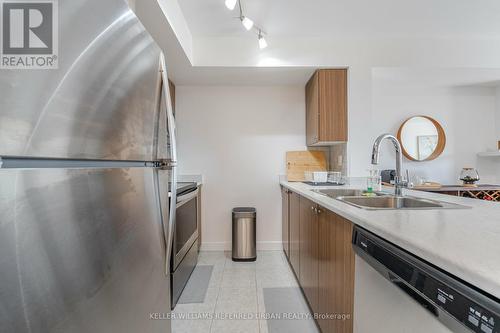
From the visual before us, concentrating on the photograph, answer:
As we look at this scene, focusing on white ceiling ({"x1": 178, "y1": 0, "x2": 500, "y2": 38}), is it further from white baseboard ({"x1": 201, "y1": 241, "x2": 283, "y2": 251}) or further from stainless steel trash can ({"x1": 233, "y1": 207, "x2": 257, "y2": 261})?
white baseboard ({"x1": 201, "y1": 241, "x2": 283, "y2": 251})

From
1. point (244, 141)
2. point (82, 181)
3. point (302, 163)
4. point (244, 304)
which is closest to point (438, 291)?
point (82, 181)

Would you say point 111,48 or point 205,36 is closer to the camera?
point 111,48

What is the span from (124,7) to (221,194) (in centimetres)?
260

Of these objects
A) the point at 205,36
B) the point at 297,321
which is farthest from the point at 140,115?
the point at 205,36

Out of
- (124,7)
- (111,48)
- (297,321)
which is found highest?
(124,7)

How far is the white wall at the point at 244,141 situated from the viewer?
3164 mm

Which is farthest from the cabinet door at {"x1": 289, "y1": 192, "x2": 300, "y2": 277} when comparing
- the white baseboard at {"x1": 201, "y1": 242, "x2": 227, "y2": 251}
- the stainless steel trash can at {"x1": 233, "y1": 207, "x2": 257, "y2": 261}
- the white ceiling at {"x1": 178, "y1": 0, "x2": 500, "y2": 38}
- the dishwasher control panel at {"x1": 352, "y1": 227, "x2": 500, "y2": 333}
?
the white ceiling at {"x1": 178, "y1": 0, "x2": 500, "y2": 38}

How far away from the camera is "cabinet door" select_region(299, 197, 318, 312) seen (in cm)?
162

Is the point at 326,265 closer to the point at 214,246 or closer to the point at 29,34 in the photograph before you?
the point at 29,34

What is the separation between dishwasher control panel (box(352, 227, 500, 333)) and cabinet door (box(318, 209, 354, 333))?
286mm

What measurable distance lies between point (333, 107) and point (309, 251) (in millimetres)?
1605

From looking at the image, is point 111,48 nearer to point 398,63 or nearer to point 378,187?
point 378,187

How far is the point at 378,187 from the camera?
2.05 meters

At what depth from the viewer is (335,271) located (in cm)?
126
